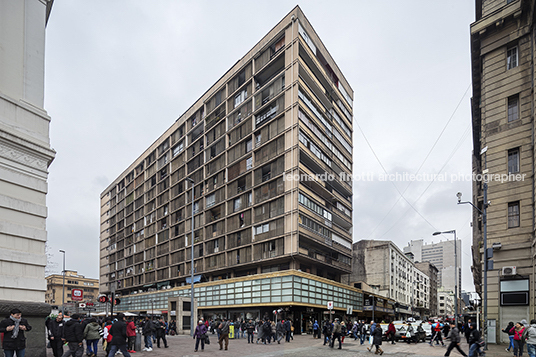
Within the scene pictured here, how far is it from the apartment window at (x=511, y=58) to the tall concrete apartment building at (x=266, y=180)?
2217cm

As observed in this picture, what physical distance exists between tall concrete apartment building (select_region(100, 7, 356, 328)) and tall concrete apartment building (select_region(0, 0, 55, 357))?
2688cm

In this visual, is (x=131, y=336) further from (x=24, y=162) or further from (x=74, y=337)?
(x=24, y=162)

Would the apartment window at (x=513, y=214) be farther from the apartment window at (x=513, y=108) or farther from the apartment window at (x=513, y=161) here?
the apartment window at (x=513, y=108)

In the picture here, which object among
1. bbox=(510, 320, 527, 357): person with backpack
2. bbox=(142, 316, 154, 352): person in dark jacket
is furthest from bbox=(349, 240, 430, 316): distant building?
bbox=(142, 316, 154, 352): person in dark jacket

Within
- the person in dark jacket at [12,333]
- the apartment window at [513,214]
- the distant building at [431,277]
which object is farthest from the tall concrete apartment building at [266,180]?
the distant building at [431,277]

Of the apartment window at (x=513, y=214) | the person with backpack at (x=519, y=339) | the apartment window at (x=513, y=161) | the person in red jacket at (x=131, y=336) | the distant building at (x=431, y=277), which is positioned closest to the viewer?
the person with backpack at (x=519, y=339)

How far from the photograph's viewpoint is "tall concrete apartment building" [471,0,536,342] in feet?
79.4

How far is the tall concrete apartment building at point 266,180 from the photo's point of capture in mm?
46156

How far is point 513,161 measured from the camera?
25625 mm

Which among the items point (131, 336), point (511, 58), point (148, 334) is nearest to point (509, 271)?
point (511, 58)

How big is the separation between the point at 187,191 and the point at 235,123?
50.8 ft

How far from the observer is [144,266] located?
256 ft

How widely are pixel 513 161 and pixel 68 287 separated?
14711cm

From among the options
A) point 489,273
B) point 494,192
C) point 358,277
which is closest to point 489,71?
point 494,192
